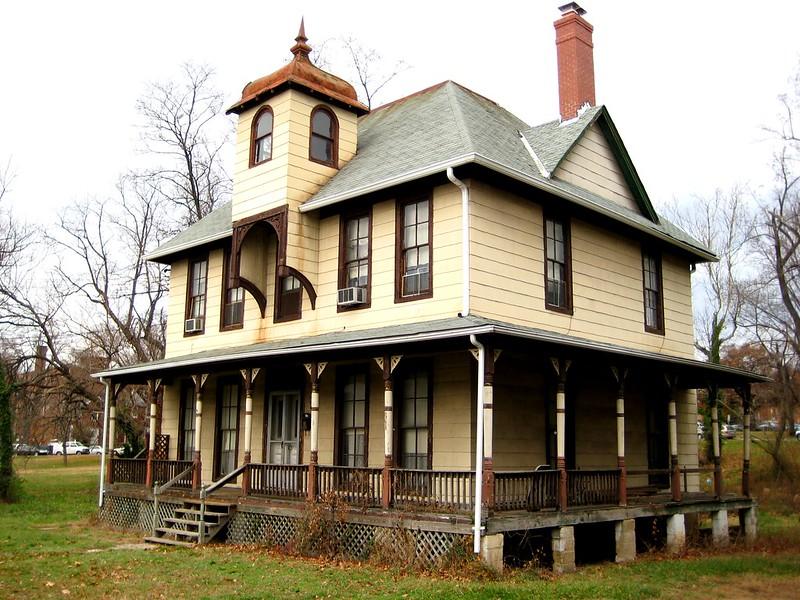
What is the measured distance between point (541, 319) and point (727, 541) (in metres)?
6.75

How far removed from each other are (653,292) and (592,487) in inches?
269

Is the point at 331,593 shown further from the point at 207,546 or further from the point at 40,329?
the point at 40,329

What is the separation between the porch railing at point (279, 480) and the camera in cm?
1576

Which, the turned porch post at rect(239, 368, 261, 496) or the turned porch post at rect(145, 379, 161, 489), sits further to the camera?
the turned porch post at rect(145, 379, 161, 489)

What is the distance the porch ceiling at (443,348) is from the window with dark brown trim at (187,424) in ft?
8.00

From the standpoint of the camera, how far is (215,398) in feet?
68.5

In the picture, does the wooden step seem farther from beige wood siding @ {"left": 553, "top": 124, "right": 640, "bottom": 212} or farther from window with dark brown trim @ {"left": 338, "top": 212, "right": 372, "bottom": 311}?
beige wood siding @ {"left": 553, "top": 124, "right": 640, "bottom": 212}

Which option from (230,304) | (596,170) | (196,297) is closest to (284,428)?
(230,304)

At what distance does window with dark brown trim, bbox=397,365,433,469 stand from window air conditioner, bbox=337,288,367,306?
5.63 feet

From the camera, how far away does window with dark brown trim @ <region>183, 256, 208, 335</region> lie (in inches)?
846

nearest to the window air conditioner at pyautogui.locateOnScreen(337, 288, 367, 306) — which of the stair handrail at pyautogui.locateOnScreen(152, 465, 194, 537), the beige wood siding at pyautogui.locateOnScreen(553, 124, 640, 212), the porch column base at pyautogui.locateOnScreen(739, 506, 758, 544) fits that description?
the beige wood siding at pyautogui.locateOnScreen(553, 124, 640, 212)

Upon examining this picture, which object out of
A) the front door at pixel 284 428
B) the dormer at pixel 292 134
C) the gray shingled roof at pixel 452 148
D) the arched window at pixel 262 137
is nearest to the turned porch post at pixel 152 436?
the front door at pixel 284 428

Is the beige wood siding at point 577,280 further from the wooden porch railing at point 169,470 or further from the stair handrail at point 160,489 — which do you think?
the wooden porch railing at point 169,470

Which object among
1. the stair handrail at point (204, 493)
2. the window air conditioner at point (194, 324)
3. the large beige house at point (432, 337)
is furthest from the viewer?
the window air conditioner at point (194, 324)
